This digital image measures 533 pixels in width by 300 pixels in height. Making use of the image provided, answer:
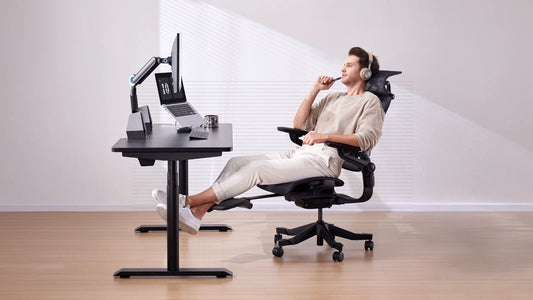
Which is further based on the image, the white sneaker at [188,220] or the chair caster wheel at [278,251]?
the chair caster wheel at [278,251]

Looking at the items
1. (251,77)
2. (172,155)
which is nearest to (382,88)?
(251,77)

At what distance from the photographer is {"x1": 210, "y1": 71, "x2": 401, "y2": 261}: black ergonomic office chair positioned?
4125mm

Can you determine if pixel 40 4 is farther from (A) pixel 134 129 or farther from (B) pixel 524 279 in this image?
(B) pixel 524 279

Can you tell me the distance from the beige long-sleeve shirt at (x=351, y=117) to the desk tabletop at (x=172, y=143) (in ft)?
2.03

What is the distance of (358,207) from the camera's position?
18.8 feet

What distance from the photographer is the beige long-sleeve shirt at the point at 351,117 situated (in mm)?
4273

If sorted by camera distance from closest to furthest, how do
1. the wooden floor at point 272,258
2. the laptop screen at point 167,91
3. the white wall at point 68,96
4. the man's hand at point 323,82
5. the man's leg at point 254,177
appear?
the wooden floor at point 272,258
the man's leg at point 254,177
the man's hand at point 323,82
the laptop screen at point 167,91
the white wall at point 68,96

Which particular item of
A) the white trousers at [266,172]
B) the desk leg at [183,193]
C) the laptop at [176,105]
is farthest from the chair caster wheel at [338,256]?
the laptop at [176,105]

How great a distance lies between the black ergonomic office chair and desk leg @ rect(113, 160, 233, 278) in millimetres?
319

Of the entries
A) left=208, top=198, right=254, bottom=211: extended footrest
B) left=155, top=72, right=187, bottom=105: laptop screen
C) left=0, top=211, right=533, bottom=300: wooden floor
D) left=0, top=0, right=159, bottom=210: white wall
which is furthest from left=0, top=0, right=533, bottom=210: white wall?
left=208, top=198, right=254, bottom=211: extended footrest

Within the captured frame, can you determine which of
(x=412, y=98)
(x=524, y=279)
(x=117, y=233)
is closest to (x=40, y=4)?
(x=117, y=233)

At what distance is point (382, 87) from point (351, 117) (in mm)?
281

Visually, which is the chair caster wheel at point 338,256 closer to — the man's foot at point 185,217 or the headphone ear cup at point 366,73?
the man's foot at point 185,217

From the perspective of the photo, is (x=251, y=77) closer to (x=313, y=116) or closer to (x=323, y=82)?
(x=313, y=116)
